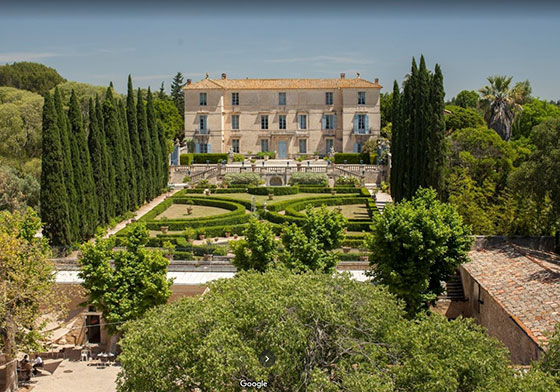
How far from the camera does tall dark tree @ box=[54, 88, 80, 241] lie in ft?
98.3

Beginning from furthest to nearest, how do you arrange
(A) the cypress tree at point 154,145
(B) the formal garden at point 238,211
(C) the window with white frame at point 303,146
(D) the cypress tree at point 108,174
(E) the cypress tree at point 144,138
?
(C) the window with white frame at point 303,146 < (A) the cypress tree at point 154,145 < (E) the cypress tree at point 144,138 < (D) the cypress tree at point 108,174 < (B) the formal garden at point 238,211

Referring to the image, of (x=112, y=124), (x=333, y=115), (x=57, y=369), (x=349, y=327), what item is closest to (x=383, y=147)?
(x=333, y=115)

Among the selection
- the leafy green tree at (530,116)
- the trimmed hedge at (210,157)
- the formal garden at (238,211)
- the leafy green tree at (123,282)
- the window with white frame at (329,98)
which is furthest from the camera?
the window with white frame at (329,98)

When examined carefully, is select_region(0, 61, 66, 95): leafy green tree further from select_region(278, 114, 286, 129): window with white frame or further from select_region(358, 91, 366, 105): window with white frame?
select_region(358, 91, 366, 105): window with white frame

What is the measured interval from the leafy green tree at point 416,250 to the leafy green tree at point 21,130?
33.9 meters

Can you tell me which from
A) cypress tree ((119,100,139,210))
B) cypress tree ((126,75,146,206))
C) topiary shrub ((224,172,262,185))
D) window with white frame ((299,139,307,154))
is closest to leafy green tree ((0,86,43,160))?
cypress tree ((126,75,146,206))

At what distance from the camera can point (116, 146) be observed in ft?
122

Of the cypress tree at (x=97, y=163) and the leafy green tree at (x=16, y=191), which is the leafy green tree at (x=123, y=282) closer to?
the cypress tree at (x=97, y=163)

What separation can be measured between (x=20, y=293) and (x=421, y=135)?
2101 cm

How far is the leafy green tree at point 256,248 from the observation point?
21.3m

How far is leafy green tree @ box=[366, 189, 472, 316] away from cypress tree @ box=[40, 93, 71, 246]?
15240mm

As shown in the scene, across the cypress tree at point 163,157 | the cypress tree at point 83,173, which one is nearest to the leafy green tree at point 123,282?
the cypress tree at point 83,173

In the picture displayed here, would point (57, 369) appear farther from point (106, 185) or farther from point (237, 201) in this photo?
point (237, 201)

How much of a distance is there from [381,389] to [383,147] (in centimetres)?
4693
